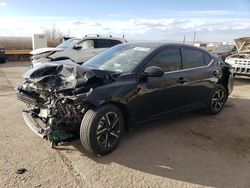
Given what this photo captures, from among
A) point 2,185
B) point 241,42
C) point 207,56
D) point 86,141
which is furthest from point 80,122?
point 241,42

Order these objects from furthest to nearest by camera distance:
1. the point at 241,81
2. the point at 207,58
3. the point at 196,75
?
the point at 241,81
the point at 207,58
the point at 196,75

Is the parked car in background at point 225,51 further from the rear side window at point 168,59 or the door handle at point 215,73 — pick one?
the rear side window at point 168,59

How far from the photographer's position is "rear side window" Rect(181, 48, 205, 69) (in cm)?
534

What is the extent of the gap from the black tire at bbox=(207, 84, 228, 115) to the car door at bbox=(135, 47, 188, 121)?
46.5 inches

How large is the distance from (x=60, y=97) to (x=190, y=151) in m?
2.16

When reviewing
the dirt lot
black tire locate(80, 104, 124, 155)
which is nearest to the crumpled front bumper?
the dirt lot

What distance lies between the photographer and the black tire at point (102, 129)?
379 centimetres

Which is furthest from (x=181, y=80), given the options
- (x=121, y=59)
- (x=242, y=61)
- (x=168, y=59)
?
(x=242, y=61)

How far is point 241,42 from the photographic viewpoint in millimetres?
12633

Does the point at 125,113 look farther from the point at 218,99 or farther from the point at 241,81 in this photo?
the point at 241,81

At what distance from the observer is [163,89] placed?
4770 mm

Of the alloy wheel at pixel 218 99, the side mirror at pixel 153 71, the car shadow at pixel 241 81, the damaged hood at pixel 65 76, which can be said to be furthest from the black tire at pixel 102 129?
the car shadow at pixel 241 81

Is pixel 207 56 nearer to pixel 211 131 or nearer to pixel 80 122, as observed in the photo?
pixel 211 131

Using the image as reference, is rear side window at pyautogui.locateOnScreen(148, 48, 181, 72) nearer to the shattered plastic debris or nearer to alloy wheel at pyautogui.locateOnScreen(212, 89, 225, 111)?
alloy wheel at pyautogui.locateOnScreen(212, 89, 225, 111)
